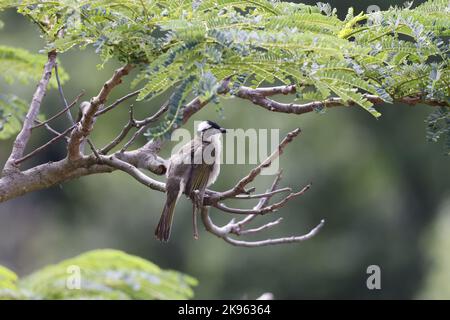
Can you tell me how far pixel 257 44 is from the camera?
320 cm

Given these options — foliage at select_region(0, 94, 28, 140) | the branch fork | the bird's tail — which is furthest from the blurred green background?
the branch fork

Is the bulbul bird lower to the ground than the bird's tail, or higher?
higher

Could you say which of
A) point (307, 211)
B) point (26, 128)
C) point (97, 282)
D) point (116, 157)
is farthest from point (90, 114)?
point (307, 211)

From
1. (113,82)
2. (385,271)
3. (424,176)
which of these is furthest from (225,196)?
(424,176)

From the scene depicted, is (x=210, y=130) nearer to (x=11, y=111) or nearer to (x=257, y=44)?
(x=11, y=111)

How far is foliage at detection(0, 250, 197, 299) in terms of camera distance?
3.18 metres

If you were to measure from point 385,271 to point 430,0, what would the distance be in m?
12.7

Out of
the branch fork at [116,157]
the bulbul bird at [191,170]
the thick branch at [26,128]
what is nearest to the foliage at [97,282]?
the branch fork at [116,157]

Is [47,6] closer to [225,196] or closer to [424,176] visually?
[225,196]

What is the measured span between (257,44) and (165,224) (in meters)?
2.60

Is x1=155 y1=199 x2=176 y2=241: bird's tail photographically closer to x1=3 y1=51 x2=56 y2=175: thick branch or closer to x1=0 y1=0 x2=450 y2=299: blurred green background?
x1=3 y1=51 x2=56 y2=175: thick branch

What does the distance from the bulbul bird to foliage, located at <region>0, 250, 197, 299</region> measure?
1.64m
